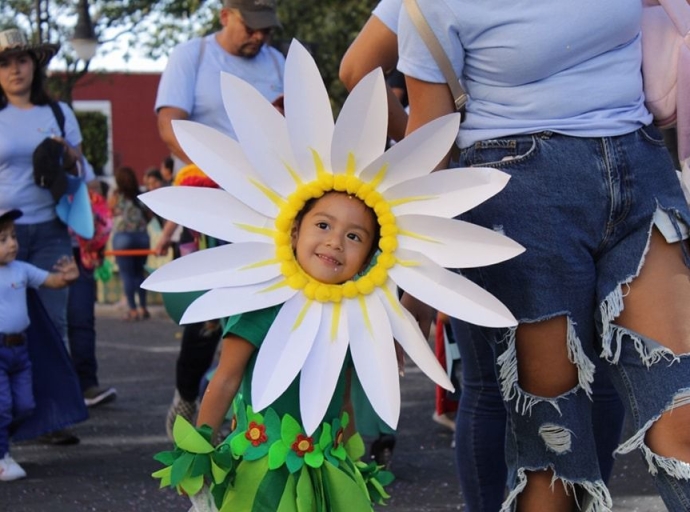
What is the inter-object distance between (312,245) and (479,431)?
87cm

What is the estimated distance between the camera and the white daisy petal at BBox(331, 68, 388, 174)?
3.16 meters

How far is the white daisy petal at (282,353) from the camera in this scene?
10.5 ft

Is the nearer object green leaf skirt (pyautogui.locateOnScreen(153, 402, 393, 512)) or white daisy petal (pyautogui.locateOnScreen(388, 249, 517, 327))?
white daisy petal (pyautogui.locateOnScreen(388, 249, 517, 327))

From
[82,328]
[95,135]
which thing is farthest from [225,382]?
[95,135]

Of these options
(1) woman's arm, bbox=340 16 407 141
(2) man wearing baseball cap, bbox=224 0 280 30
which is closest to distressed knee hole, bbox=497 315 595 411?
(1) woman's arm, bbox=340 16 407 141

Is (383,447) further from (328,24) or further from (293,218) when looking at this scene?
(328,24)

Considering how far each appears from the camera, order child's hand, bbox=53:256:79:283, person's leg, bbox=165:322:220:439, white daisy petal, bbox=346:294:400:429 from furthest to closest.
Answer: child's hand, bbox=53:256:79:283 → person's leg, bbox=165:322:220:439 → white daisy petal, bbox=346:294:400:429

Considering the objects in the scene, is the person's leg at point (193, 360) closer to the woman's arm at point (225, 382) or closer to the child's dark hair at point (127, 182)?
the woman's arm at point (225, 382)

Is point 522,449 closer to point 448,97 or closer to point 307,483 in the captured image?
point 307,483

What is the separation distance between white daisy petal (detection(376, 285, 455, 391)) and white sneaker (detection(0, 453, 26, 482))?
117 inches

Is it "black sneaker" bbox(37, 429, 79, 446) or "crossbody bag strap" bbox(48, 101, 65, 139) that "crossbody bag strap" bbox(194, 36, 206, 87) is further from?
"black sneaker" bbox(37, 429, 79, 446)

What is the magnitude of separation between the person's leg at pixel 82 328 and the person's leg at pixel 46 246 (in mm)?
951

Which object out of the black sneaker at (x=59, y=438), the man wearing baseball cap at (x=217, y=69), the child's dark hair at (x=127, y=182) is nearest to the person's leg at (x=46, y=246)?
the black sneaker at (x=59, y=438)

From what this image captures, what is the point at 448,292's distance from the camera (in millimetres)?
3125
